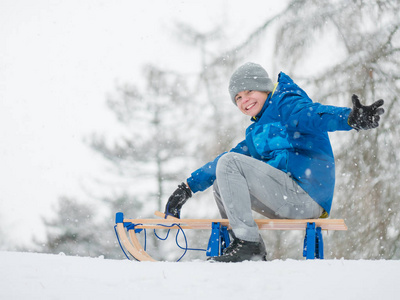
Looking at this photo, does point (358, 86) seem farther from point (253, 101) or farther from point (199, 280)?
point (199, 280)

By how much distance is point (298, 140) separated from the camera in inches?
103

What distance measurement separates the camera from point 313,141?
260 centimetres

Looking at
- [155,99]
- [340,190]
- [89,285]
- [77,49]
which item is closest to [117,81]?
[155,99]

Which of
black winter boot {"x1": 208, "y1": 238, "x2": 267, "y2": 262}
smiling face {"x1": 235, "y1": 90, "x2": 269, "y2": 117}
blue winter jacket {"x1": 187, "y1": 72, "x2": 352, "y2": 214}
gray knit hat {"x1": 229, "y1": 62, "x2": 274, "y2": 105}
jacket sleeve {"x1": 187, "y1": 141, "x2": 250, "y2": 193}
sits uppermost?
gray knit hat {"x1": 229, "y1": 62, "x2": 274, "y2": 105}

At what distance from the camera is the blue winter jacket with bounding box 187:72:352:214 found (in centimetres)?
251

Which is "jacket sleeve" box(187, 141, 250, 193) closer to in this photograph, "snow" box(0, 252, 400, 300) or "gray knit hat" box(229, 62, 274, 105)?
"gray knit hat" box(229, 62, 274, 105)

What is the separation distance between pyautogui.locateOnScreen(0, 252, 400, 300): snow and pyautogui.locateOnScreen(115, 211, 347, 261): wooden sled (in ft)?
1.65

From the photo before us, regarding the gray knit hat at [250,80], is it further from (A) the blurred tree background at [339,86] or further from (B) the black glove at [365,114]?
(A) the blurred tree background at [339,86]

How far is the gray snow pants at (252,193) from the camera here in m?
2.45

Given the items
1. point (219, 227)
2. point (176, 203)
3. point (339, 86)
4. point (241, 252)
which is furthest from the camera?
point (339, 86)

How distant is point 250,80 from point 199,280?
1.46 meters

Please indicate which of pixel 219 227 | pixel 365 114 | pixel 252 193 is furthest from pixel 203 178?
pixel 365 114

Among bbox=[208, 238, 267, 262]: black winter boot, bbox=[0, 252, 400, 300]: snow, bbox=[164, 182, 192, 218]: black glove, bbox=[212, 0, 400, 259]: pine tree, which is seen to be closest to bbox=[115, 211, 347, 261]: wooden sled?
bbox=[164, 182, 192, 218]: black glove

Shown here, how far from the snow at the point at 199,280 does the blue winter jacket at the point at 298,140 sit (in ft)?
2.01
